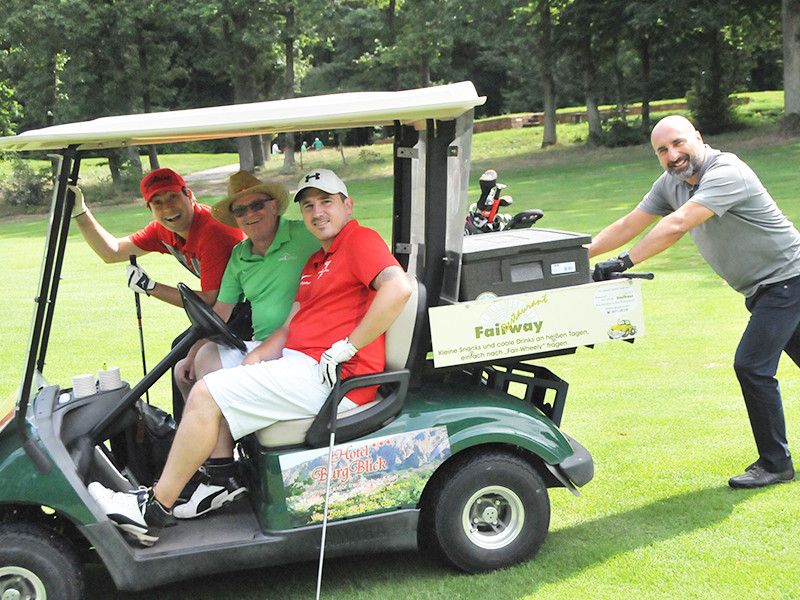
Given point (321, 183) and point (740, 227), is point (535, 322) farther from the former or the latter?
point (740, 227)

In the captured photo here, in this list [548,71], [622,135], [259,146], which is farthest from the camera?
[548,71]

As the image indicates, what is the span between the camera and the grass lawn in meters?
3.32

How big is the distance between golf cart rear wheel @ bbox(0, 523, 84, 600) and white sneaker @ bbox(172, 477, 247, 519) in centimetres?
42

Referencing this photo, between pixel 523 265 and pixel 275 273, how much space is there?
987 mm

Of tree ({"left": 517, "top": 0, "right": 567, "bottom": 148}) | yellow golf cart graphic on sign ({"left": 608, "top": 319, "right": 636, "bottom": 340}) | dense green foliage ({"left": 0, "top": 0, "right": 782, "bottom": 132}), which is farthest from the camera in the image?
tree ({"left": 517, "top": 0, "right": 567, "bottom": 148})

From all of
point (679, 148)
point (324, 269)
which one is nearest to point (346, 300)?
point (324, 269)

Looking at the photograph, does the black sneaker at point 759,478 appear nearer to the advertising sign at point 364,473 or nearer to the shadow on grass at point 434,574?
the shadow on grass at point 434,574

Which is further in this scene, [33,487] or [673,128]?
[673,128]

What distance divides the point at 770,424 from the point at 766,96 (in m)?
36.5

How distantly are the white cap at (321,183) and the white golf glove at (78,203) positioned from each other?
30.5 inches

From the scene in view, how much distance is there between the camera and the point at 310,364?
3.24m

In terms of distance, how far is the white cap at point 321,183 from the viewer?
3361 mm

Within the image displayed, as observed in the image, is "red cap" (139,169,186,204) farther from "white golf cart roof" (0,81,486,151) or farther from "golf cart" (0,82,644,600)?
"white golf cart roof" (0,81,486,151)

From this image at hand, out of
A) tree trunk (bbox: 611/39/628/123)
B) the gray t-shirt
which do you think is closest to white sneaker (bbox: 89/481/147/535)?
the gray t-shirt
